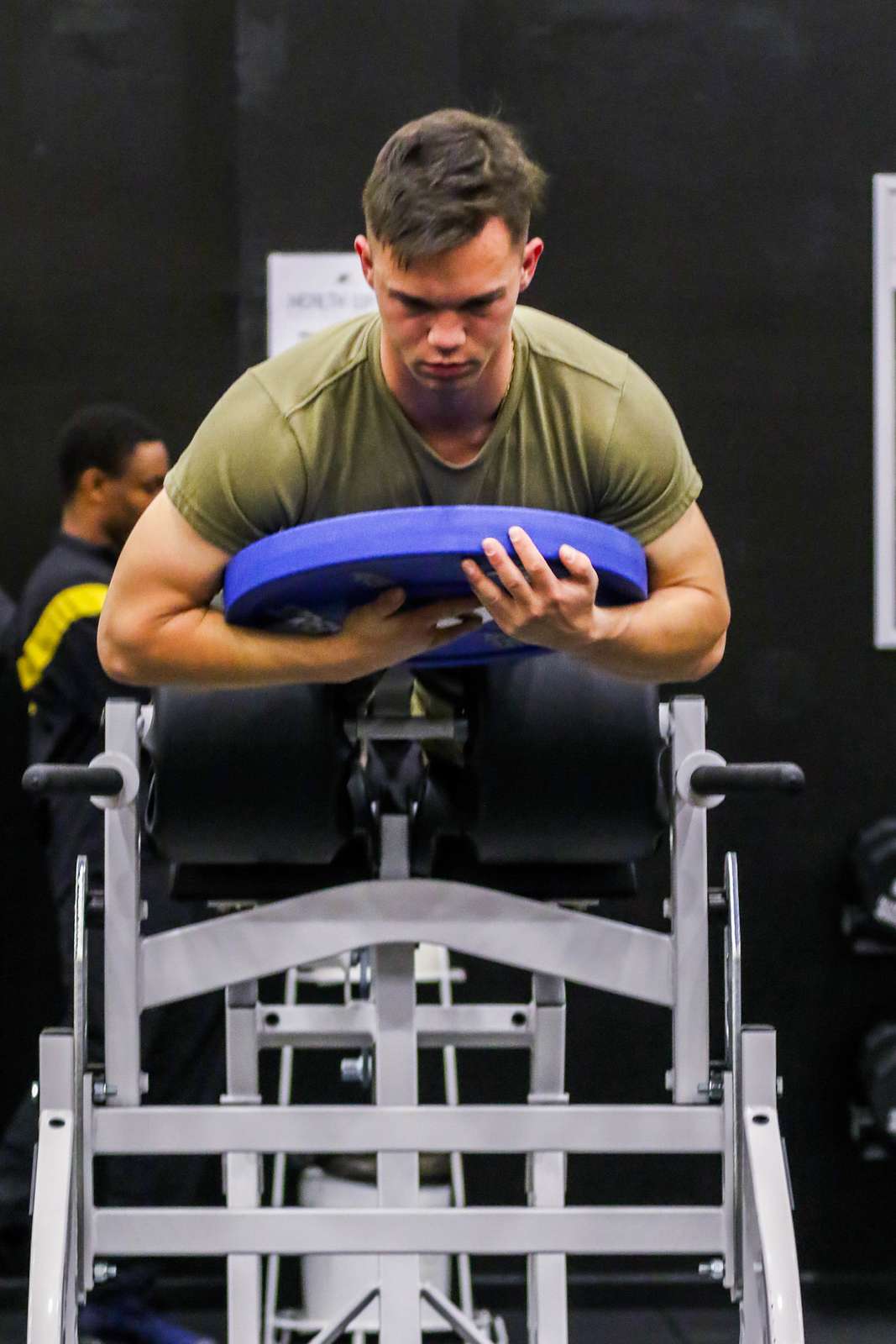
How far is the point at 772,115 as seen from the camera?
336cm

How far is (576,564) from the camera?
5.22 ft

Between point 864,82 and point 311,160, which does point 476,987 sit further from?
point 864,82

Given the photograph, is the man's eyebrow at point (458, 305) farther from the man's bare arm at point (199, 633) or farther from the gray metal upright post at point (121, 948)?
the gray metal upright post at point (121, 948)

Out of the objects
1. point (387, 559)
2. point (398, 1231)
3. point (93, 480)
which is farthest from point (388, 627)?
point (93, 480)

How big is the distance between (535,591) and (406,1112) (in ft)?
2.18

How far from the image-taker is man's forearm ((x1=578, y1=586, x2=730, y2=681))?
1.74 m

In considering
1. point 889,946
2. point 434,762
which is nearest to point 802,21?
point 889,946

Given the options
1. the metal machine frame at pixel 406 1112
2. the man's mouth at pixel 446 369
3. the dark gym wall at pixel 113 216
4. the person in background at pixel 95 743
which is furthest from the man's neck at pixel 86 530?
the man's mouth at pixel 446 369

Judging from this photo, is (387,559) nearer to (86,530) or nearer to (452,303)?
(452,303)

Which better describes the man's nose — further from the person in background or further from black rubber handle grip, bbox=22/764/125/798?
the person in background

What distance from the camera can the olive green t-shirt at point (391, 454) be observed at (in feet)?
5.82

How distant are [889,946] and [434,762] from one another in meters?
1.57

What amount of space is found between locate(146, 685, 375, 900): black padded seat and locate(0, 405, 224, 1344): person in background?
1.14 m

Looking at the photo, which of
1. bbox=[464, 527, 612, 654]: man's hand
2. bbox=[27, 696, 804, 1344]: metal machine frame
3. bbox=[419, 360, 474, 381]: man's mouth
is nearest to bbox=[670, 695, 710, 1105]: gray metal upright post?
bbox=[27, 696, 804, 1344]: metal machine frame
